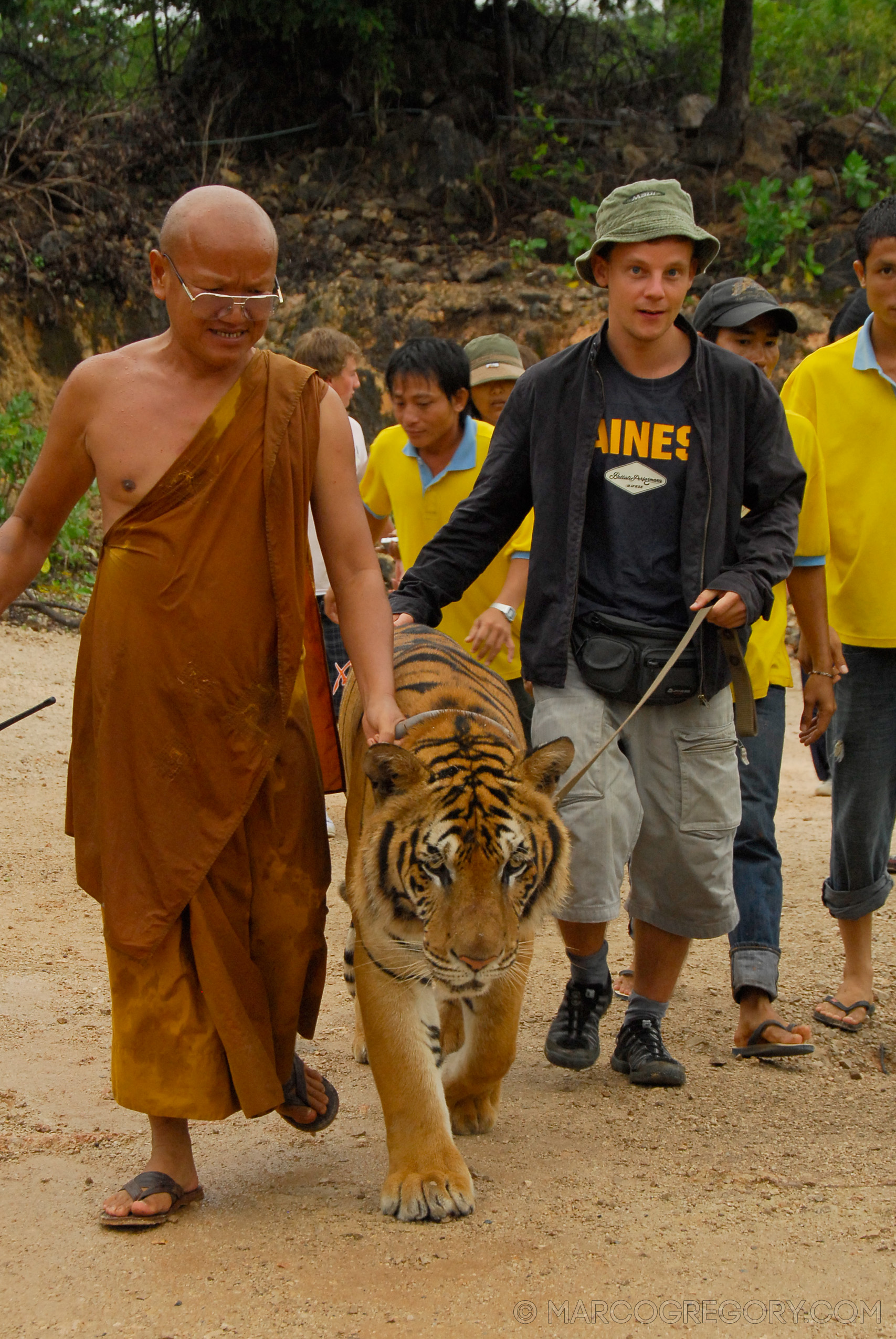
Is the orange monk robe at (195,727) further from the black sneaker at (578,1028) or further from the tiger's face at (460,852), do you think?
the black sneaker at (578,1028)

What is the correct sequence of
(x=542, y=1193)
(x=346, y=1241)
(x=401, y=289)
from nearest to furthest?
(x=346, y=1241)
(x=542, y=1193)
(x=401, y=289)

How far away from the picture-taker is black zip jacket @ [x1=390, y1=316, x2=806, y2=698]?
3598 mm

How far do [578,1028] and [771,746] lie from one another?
3.85ft

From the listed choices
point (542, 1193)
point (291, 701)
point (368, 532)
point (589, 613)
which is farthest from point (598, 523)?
point (542, 1193)

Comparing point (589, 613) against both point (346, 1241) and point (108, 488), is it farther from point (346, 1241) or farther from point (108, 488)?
point (346, 1241)

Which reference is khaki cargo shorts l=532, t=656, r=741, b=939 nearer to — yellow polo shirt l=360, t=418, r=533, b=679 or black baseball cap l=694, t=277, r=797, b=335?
yellow polo shirt l=360, t=418, r=533, b=679

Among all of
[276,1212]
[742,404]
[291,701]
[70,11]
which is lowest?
[276,1212]

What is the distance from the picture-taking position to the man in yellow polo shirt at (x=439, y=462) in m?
5.23

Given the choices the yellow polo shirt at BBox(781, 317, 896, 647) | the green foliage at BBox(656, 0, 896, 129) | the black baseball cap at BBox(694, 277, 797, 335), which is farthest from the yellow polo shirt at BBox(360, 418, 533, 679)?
the green foliage at BBox(656, 0, 896, 129)

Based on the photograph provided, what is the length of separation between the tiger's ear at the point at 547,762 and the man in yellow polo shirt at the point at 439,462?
183cm

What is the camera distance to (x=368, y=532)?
3.21 m

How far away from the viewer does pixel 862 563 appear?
4.30 m

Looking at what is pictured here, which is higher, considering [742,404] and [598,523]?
[742,404]

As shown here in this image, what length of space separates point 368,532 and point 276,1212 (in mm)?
1619
